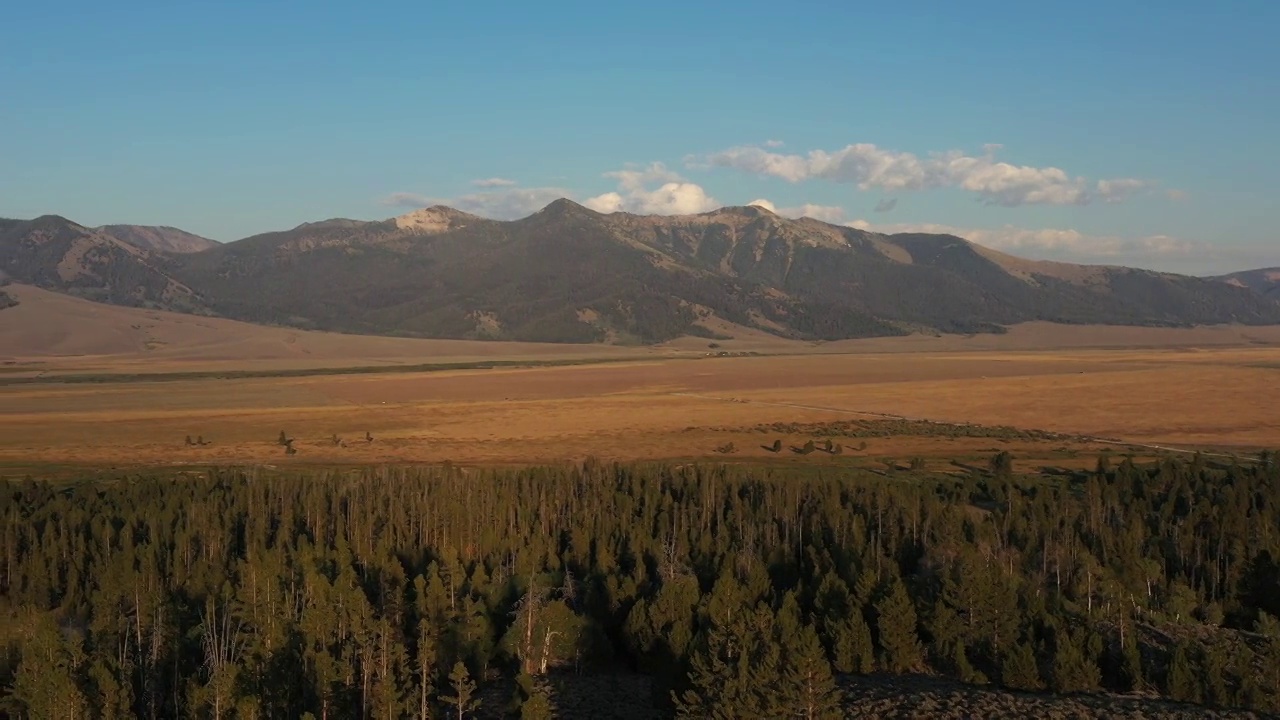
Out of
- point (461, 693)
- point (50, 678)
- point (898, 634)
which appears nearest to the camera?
point (461, 693)

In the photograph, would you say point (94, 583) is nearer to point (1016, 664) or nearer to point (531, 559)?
point (531, 559)

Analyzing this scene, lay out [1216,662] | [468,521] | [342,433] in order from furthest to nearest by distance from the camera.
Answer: [342,433] < [468,521] < [1216,662]

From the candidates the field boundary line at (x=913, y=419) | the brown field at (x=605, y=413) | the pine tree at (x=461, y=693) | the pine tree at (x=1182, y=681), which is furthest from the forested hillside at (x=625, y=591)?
the brown field at (x=605, y=413)

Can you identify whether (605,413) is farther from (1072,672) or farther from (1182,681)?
(1182,681)

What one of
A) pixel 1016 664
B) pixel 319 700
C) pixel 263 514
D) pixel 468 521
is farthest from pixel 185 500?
pixel 1016 664

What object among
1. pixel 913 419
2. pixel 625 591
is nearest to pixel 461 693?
pixel 625 591

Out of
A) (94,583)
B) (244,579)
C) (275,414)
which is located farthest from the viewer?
(275,414)

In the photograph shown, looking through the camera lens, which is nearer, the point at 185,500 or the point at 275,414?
the point at 185,500

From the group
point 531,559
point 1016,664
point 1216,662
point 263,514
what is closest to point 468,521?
point 531,559
